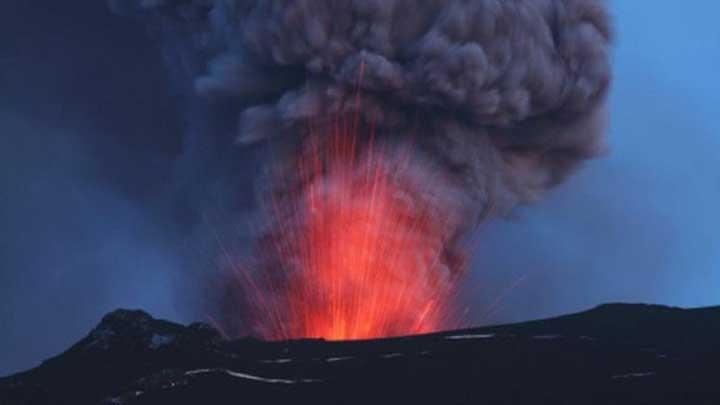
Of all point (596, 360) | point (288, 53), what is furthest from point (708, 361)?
point (288, 53)

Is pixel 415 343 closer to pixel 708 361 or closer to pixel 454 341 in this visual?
pixel 454 341

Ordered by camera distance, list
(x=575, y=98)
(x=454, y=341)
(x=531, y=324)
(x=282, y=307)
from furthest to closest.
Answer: (x=575, y=98)
(x=282, y=307)
(x=531, y=324)
(x=454, y=341)

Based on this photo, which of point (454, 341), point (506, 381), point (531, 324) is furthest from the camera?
point (531, 324)

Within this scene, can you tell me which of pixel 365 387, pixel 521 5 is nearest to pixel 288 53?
pixel 521 5

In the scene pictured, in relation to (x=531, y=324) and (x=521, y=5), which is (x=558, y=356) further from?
(x=521, y=5)

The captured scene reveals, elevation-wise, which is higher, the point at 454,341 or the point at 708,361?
the point at 454,341

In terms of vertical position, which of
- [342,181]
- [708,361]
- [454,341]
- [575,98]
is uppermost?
[575,98]

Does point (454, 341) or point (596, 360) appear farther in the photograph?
point (454, 341)
